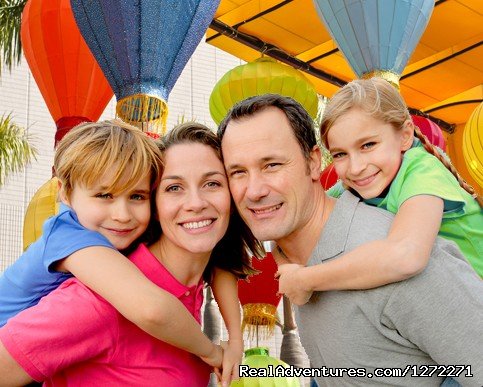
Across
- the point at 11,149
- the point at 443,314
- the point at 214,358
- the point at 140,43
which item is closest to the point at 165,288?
the point at 214,358

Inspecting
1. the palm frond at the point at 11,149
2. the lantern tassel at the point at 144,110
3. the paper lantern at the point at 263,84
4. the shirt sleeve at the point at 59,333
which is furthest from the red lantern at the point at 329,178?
the palm frond at the point at 11,149

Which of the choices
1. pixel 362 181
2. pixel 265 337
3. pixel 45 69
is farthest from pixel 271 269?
pixel 362 181

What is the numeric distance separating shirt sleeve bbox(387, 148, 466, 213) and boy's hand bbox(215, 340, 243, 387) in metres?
0.57

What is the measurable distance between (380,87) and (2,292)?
3.87 ft

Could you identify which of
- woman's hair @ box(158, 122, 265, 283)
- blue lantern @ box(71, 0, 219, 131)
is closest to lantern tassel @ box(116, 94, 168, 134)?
blue lantern @ box(71, 0, 219, 131)

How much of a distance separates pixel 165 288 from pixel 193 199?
0.81ft

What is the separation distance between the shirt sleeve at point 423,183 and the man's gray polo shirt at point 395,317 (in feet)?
0.36

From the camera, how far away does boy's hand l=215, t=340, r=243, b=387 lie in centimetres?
184

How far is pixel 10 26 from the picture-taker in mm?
8656

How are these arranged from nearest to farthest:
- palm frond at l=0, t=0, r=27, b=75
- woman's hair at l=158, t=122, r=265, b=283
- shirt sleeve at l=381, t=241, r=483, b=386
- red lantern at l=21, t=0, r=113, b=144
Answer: shirt sleeve at l=381, t=241, r=483, b=386
woman's hair at l=158, t=122, r=265, b=283
red lantern at l=21, t=0, r=113, b=144
palm frond at l=0, t=0, r=27, b=75

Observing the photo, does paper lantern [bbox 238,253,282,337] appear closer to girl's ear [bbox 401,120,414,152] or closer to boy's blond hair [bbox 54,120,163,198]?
girl's ear [bbox 401,120,414,152]

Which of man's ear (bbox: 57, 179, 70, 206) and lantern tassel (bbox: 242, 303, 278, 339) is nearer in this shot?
man's ear (bbox: 57, 179, 70, 206)

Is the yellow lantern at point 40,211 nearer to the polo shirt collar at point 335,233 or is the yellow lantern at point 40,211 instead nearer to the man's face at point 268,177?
the man's face at point 268,177

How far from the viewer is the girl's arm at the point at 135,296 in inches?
63.6
